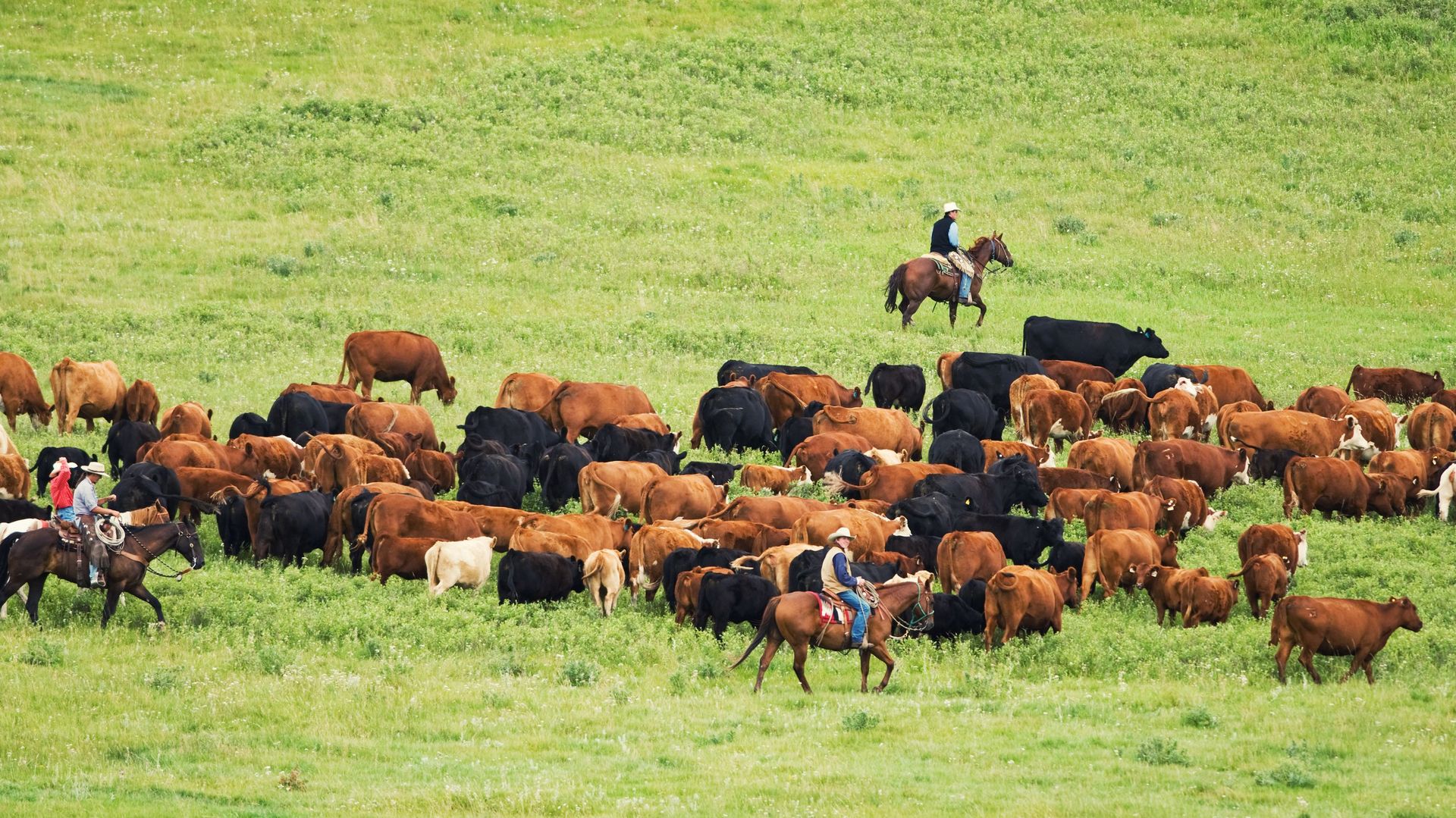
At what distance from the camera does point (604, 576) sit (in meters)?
18.6

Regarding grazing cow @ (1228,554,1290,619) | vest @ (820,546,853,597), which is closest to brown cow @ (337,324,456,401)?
vest @ (820,546,853,597)

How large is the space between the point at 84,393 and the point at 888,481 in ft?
36.6

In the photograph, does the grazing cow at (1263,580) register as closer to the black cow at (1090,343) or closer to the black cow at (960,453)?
the black cow at (960,453)

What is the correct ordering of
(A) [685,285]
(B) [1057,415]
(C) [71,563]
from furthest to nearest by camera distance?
(A) [685,285], (B) [1057,415], (C) [71,563]

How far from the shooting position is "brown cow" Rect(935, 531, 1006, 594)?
18922 millimetres

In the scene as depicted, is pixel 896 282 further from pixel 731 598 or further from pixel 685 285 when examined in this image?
pixel 731 598

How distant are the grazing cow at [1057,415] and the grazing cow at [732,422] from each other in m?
3.71

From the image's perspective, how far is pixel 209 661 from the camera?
1623 cm

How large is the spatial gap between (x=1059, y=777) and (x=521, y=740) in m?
4.11

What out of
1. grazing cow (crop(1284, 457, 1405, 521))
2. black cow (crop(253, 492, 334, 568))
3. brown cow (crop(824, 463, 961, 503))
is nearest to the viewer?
black cow (crop(253, 492, 334, 568))

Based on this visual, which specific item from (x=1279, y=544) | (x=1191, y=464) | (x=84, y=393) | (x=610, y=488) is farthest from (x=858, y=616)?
(x=84, y=393)

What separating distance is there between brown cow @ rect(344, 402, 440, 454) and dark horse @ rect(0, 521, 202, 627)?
6338 mm

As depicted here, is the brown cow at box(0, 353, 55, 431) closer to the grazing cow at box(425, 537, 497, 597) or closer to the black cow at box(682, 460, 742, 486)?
the grazing cow at box(425, 537, 497, 597)

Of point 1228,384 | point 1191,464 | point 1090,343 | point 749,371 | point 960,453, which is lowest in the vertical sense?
point 960,453
